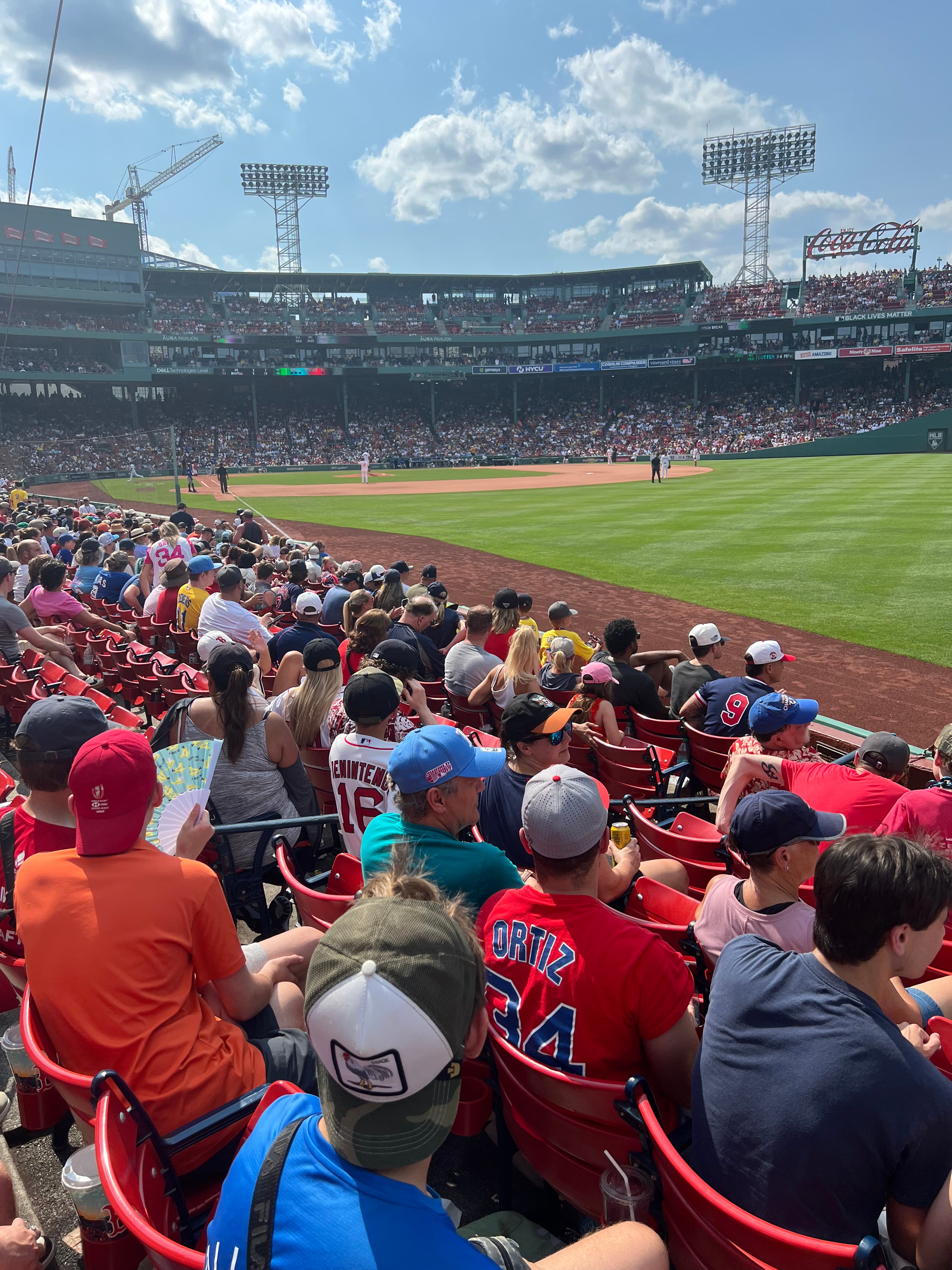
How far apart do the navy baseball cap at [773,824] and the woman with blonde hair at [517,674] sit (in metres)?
3.37

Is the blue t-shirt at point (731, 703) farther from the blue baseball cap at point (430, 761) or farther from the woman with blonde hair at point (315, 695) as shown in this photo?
the blue baseball cap at point (430, 761)

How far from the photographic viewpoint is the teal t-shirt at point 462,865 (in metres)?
3.06

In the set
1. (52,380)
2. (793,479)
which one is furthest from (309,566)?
(52,380)

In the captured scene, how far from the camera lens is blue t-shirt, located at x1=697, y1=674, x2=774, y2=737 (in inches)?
246

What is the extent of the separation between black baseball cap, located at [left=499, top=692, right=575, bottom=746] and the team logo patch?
270 cm

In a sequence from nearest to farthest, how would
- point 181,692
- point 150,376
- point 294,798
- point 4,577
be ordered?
point 294,798 < point 181,692 < point 4,577 < point 150,376

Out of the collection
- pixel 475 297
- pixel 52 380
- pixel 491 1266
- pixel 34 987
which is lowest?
pixel 34 987

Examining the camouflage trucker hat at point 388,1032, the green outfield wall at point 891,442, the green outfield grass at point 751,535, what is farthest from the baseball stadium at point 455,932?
the green outfield wall at point 891,442

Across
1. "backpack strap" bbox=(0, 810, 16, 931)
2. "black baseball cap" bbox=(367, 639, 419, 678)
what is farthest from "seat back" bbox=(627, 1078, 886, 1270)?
"black baseball cap" bbox=(367, 639, 419, 678)

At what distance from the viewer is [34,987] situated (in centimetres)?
241

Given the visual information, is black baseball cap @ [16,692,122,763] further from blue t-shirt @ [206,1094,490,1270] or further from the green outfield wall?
the green outfield wall

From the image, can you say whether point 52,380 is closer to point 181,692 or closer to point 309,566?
point 309,566

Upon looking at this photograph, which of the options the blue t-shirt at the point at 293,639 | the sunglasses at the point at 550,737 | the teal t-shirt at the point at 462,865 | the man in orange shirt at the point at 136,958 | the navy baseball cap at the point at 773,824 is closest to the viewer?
the man in orange shirt at the point at 136,958

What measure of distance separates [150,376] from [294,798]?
223 feet
